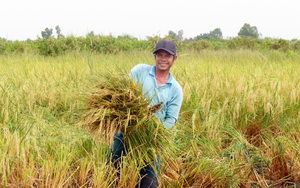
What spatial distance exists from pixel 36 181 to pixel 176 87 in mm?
1281

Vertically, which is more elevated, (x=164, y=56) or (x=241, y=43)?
(x=164, y=56)

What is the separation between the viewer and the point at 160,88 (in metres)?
3.28

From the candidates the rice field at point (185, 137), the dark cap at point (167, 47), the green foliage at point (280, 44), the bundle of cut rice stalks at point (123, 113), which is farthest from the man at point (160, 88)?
the green foliage at point (280, 44)

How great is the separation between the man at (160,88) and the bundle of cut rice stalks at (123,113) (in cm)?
23

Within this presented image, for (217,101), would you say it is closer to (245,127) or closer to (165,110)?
(245,127)

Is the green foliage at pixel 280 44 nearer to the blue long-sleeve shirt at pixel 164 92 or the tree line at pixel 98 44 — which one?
the tree line at pixel 98 44

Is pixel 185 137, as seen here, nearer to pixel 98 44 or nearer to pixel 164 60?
pixel 164 60

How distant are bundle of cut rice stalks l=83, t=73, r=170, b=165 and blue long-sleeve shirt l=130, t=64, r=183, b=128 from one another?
1.02 ft

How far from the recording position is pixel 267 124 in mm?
4715

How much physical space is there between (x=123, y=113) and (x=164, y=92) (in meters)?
0.58

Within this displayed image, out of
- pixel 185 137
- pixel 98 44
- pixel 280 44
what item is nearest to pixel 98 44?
pixel 98 44

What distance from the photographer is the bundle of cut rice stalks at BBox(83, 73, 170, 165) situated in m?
2.81

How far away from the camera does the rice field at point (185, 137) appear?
3.05 m

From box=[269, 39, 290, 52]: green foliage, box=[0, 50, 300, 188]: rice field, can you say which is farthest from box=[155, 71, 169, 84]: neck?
box=[269, 39, 290, 52]: green foliage
